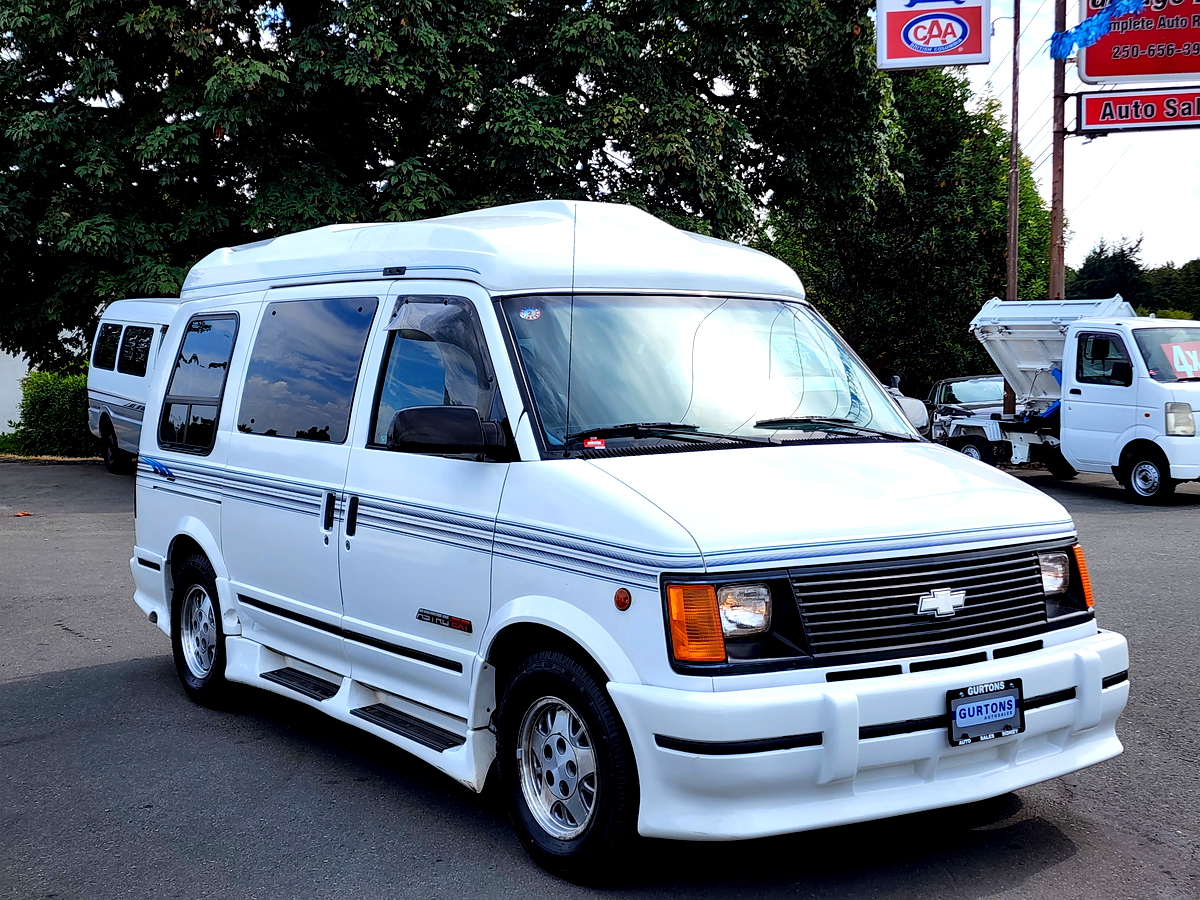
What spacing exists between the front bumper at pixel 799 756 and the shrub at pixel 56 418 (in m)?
24.9

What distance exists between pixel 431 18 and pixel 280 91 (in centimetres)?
260

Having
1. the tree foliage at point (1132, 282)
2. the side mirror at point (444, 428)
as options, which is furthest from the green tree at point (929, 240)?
the tree foliage at point (1132, 282)

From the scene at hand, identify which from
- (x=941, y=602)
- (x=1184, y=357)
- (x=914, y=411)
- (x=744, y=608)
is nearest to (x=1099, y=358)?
(x=1184, y=357)

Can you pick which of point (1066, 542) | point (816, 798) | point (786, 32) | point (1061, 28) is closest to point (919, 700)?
point (816, 798)

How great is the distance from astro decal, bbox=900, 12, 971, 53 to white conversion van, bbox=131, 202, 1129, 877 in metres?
16.5

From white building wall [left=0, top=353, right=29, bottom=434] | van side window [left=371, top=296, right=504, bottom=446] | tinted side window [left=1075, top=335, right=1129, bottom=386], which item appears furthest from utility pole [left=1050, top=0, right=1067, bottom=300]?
white building wall [left=0, top=353, right=29, bottom=434]

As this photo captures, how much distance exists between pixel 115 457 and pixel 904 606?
67.6 ft

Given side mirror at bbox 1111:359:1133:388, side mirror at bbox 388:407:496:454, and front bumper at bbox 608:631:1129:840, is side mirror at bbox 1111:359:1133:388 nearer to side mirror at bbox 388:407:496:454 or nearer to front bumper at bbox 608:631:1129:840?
front bumper at bbox 608:631:1129:840

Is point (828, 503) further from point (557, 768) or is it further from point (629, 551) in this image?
point (557, 768)

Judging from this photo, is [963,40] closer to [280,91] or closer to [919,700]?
[280,91]

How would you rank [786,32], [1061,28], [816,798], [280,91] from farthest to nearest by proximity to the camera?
1. [1061,28]
2. [786,32]
3. [280,91]
4. [816,798]

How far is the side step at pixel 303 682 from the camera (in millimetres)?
5648

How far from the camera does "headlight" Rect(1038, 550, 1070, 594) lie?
4.46 metres

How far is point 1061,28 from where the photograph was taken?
2369cm
